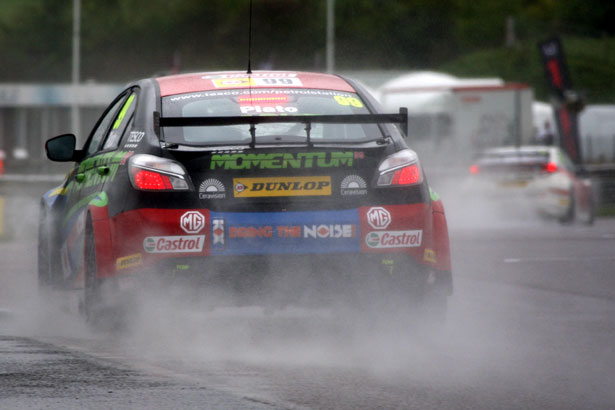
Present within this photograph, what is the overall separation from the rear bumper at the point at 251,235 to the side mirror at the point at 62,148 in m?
1.75

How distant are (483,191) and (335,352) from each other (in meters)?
15.8

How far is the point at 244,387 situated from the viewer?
616cm

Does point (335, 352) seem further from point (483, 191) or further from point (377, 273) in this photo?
point (483, 191)

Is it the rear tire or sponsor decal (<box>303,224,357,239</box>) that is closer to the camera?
sponsor decal (<box>303,224,357,239</box>)

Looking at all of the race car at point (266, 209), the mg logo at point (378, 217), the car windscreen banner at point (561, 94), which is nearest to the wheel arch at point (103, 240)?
the race car at point (266, 209)

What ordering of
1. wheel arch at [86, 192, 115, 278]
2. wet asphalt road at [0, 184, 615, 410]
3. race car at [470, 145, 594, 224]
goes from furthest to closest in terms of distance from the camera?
race car at [470, 145, 594, 224]
wheel arch at [86, 192, 115, 278]
wet asphalt road at [0, 184, 615, 410]

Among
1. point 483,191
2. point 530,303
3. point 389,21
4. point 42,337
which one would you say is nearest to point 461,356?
point 42,337

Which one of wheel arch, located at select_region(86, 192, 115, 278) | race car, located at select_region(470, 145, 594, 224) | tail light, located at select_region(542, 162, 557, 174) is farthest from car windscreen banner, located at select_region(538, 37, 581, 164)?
wheel arch, located at select_region(86, 192, 115, 278)

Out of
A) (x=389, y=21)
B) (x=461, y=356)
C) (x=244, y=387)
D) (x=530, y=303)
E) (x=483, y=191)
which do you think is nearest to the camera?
(x=244, y=387)

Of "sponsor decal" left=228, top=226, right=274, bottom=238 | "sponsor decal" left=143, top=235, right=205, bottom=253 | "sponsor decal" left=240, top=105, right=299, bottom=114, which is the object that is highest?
"sponsor decal" left=240, top=105, right=299, bottom=114

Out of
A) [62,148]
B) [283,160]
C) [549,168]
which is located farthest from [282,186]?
[549,168]

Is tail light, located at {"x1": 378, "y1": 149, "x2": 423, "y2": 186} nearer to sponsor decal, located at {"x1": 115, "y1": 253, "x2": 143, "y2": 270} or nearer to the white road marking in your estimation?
sponsor decal, located at {"x1": 115, "y1": 253, "x2": 143, "y2": 270}

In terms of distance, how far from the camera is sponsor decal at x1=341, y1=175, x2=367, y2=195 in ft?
24.2

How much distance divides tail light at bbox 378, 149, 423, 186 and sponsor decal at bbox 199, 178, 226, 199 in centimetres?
83
